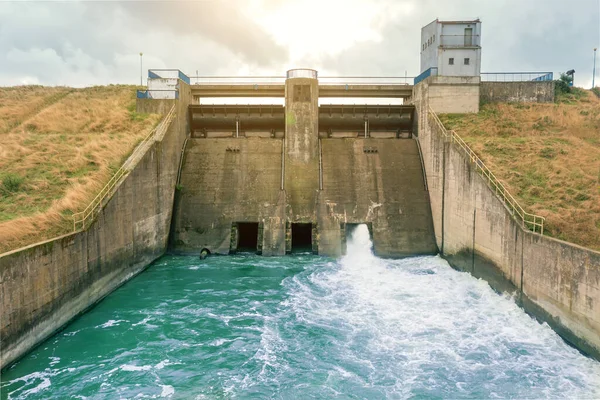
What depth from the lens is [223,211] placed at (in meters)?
23.6

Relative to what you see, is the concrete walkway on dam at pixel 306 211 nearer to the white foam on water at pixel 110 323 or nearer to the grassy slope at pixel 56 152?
the grassy slope at pixel 56 152

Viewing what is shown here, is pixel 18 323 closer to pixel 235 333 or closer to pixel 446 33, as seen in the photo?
pixel 235 333

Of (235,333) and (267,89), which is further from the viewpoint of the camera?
(267,89)

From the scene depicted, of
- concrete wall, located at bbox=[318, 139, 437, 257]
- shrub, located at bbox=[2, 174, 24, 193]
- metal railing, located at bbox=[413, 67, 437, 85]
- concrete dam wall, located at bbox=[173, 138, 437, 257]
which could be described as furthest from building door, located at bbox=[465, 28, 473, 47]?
shrub, located at bbox=[2, 174, 24, 193]

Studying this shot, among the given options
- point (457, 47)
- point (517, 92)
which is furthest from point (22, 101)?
point (517, 92)

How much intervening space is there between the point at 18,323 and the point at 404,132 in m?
24.3

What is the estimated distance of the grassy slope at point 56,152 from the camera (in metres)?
14.1

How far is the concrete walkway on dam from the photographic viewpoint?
12.0 metres

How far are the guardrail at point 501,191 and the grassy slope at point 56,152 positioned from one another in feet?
50.7

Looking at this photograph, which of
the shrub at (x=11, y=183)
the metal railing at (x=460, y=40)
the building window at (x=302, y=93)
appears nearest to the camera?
the shrub at (x=11, y=183)

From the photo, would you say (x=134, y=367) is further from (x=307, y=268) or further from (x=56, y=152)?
(x=56, y=152)

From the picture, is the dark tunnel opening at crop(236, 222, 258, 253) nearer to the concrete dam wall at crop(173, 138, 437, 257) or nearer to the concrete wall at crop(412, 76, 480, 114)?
the concrete dam wall at crop(173, 138, 437, 257)

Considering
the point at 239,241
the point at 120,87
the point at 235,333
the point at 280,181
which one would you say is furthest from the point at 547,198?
the point at 120,87

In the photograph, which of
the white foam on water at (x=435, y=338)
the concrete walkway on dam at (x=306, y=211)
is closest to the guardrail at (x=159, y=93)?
the concrete walkway on dam at (x=306, y=211)
